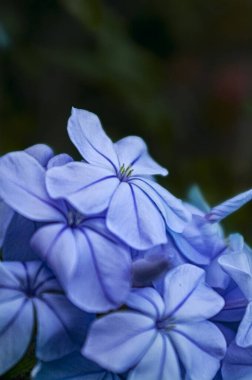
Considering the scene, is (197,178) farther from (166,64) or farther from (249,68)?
(249,68)

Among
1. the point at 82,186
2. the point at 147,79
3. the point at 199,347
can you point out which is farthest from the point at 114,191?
the point at 147,79

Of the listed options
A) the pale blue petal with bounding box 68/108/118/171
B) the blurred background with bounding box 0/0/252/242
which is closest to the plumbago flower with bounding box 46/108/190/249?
the pale blue petal with bounding box 68/108/118/171

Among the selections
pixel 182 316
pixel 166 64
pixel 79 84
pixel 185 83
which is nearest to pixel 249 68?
pixel 185 83

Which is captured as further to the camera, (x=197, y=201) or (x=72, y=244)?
(x=197, y=201)

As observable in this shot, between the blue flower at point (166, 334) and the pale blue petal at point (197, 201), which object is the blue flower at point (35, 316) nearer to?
the blue flower at point (166, 334)

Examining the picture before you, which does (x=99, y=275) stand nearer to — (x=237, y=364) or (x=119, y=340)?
(x=119, y=340)

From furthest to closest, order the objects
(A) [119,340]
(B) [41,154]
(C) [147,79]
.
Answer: (C) [147,79], (B) [41,154], (A) [119,340]

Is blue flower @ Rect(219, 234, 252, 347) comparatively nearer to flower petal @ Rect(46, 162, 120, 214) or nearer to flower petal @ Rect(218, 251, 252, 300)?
flower petal @ Rect(218, 251, 252, 300)
